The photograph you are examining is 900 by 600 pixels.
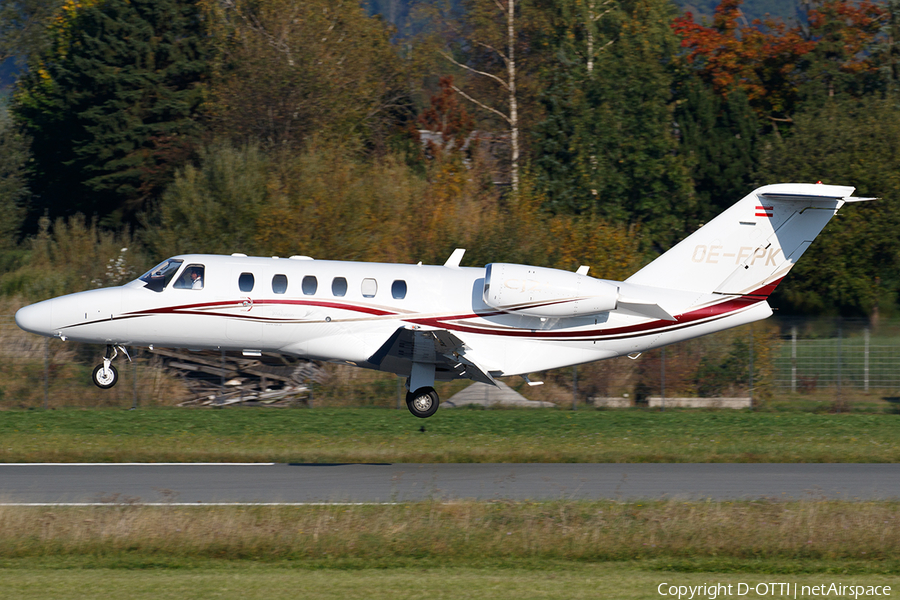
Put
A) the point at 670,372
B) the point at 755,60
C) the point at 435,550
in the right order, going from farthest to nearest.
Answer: the point at 755,60, the point at 670,372, the point at 435,550

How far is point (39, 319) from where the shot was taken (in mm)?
20672

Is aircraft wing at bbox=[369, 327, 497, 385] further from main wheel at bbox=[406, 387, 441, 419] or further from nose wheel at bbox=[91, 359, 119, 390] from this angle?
nose wheel at bbox=[91, 359, 119, 390]

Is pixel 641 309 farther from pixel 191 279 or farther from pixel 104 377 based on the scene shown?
pixel 104 377

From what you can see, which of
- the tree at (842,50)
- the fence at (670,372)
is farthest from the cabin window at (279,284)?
the tree at (842,50)

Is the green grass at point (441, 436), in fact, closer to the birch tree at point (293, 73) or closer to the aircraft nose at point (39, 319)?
the aircraft nose at point (39, 319)

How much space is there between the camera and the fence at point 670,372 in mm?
30219

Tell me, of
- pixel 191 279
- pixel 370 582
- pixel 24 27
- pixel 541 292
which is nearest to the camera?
pixel 370 582

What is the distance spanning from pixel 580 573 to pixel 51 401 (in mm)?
21880

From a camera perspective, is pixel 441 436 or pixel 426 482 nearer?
pixel 426 482

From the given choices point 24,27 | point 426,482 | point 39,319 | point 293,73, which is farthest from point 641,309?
→ point 24,27

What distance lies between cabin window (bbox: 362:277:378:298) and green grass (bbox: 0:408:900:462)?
3.66m

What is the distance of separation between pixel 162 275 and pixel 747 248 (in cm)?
1176

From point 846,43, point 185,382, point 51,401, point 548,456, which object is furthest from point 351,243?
point 846,43

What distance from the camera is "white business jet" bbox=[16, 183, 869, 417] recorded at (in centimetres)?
2038
